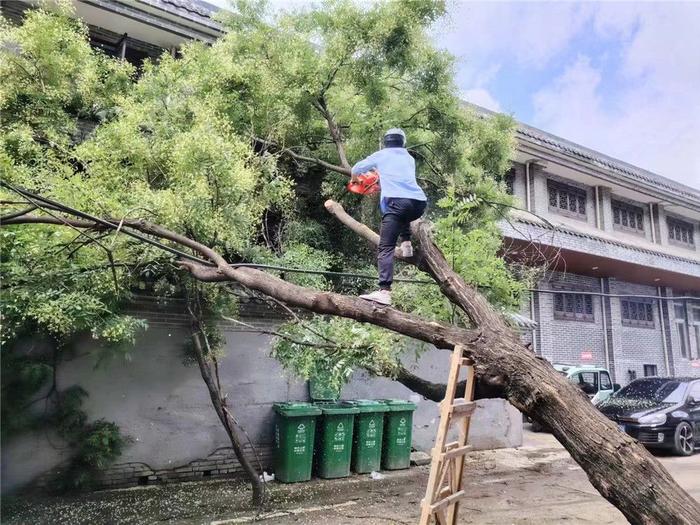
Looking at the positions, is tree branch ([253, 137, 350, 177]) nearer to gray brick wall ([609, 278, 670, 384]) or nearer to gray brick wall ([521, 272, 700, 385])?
gray brick wall ([521, 272, 700, 385])

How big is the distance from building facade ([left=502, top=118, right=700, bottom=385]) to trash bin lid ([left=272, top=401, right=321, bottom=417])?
6661mm

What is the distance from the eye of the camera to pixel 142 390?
770 centimetres

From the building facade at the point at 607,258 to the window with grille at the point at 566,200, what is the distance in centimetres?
3

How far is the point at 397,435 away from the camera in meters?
9.24

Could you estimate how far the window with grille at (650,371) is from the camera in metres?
18.9

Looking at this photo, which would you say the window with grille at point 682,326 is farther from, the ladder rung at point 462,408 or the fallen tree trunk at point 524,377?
the ladder rung at point 462,408

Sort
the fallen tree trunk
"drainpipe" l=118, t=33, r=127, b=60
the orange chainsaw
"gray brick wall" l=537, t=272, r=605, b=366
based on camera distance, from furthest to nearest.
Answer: "gray brick wall" l=537, t=272, r=605, b=366
"drainpipe" l=118, t=33, r=127, b=60
the orange chainsaw
the fallen tree trunk

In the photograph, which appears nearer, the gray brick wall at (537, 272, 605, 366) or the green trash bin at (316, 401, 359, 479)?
the green trash bin at (316, 401, 359, 479)

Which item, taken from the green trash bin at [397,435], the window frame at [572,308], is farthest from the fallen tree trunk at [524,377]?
the window frame at [572,308]

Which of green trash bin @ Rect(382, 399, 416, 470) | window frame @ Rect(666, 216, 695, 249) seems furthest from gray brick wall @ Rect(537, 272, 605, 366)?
green trash bin @ Rect(382, 399, 416, 470)

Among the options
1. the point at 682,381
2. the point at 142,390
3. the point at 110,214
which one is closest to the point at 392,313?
the point at 110,214

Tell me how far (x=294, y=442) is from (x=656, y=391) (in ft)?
28.3

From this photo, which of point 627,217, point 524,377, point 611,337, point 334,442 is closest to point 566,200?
point 627,217

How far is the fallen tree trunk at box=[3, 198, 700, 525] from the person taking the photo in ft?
12.2
